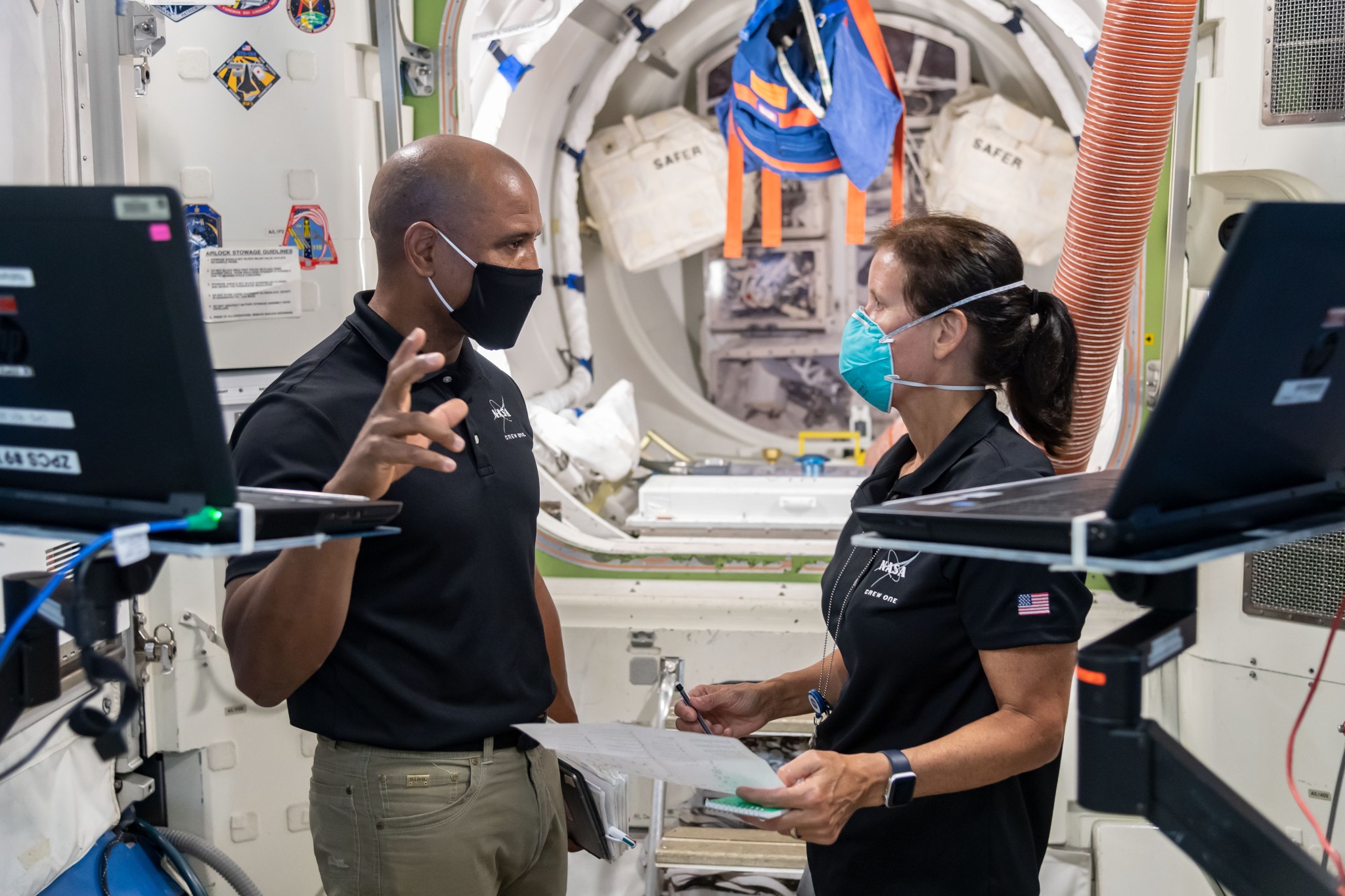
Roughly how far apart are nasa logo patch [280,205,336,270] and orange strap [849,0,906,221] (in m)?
2.17

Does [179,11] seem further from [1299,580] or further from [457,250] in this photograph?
[1299,580]

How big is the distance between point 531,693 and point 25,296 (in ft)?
3.76

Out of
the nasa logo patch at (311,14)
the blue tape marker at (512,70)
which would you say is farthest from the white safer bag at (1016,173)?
the nasa logo patch at (311,14)

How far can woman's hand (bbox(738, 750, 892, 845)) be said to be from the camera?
4.87 feet

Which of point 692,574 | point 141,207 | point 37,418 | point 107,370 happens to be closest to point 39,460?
point 37,418

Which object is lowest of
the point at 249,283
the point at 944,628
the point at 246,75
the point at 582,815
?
the point at 582,815

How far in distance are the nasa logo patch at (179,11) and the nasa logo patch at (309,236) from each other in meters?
0.51

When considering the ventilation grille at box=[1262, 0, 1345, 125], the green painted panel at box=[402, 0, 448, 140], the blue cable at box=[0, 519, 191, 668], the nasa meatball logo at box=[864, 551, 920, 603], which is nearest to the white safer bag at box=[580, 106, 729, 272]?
the green painted panel at box=[402, 0, 448, 140]

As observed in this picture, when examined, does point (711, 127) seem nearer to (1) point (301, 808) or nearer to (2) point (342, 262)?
(2) point (342, 262)

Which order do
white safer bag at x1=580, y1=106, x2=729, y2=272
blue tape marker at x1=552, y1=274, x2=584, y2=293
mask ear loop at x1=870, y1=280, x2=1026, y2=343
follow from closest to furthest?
mask ear loop at x1=870, y1=280, x2=1026, y2=343 < blue tape marker at x1=552, y1=274, x2=584, y2=293 < white safer bag at x1=580, y1=106, x2=729, y2=272

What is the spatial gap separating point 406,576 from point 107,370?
2.72 feet

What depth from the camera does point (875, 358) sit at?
1903mm

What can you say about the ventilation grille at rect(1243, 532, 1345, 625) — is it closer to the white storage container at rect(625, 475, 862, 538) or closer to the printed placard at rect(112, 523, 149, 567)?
the white storage container at rect(625, 475, 862, 538)

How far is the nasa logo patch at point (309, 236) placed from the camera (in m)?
2.91
